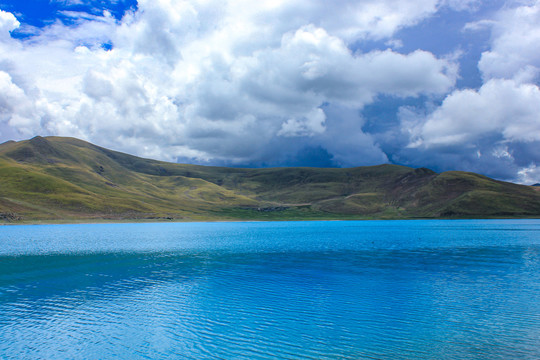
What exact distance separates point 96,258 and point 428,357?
6406 cm

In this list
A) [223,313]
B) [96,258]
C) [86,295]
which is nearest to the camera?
[223,313]

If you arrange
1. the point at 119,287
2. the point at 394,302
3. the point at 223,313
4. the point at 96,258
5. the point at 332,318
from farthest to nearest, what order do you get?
1. the point at 96,258
2. the point at 119,287
3. the point at 394,302
4. the point at 223,313
5. the point at 332,318

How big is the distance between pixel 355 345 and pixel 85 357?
17305mm

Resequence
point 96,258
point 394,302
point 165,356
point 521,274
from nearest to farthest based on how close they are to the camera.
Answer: point 165,356 → point 394,302 → point 521,274 → point 96,258

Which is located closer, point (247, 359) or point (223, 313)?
point (247, 359)

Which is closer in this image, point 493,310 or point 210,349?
point 210,349

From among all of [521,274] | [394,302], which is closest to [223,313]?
[394,302]

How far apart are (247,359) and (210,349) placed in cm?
312

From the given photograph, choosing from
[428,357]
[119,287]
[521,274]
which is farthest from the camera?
[521,274]

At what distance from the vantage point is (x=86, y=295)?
3862 cm

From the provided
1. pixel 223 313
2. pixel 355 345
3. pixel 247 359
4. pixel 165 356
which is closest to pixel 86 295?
pixel 223 313

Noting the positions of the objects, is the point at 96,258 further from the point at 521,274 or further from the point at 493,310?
the point at 521,274

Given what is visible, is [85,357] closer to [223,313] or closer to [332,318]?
[223,313]

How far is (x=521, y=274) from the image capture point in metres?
46.9
